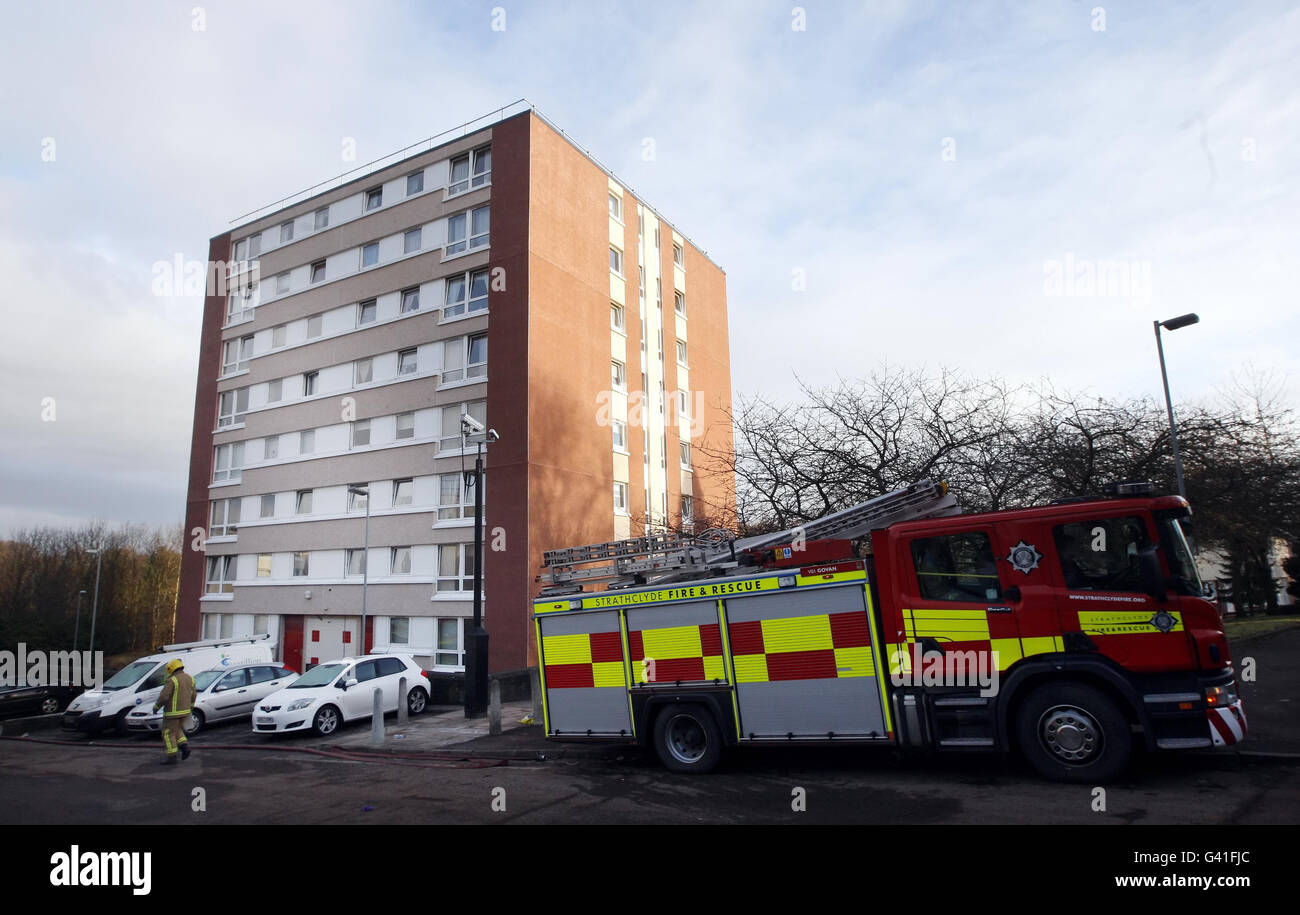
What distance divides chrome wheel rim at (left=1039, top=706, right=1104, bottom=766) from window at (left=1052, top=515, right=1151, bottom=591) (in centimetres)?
121

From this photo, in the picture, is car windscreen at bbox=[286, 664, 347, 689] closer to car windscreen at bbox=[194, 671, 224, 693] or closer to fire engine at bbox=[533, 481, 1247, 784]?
car windscreen at bbox=[194, 671, 224, 693]

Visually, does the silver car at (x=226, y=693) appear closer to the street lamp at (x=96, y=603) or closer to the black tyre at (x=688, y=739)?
the black tyre at (x=688, y=739)

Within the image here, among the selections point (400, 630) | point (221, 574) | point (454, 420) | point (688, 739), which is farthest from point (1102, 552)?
point (221, 574)

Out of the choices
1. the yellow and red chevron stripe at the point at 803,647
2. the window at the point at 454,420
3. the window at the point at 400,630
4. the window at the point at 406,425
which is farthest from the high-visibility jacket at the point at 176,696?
the window at the point at 406,425

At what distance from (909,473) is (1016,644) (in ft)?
28.8

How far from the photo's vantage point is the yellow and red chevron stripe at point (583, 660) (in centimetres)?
978

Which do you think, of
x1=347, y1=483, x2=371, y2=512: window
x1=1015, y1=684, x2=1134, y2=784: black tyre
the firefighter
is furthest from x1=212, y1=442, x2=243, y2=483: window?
x1=1015, y1=684, x2=1134, y2=784: black tyre

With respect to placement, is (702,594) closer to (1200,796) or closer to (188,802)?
(1200,796)

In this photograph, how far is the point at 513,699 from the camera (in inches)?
725

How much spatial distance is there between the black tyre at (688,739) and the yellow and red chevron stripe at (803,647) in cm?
72

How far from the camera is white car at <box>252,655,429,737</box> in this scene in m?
14.8

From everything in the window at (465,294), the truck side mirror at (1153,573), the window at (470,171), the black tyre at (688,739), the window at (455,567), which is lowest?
the black tyre at (688,739)

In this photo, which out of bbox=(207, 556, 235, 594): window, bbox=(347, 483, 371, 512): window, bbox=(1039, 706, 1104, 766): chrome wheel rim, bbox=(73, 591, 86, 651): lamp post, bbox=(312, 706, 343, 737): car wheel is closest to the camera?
bbox=(1039, 706, 1104, 766): chrome wheel rim

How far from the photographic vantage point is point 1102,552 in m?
7.62
